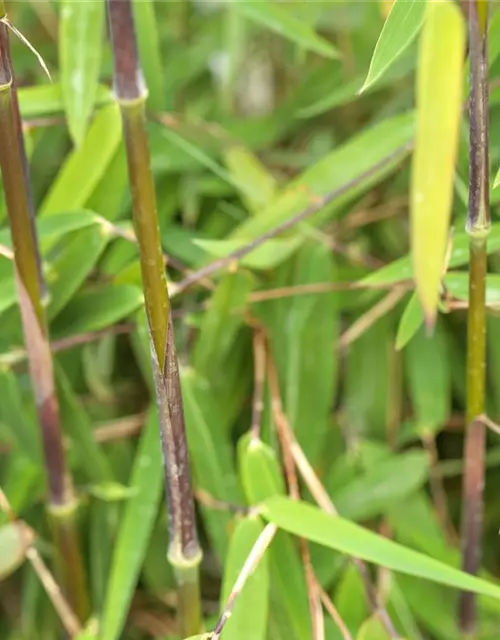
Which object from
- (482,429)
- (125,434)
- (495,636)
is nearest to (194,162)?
(125,434)

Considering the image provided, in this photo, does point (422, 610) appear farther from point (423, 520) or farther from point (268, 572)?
point (268, 572)

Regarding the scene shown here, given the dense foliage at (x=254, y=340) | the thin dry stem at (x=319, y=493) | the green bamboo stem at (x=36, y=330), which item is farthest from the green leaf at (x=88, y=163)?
the thin dry stem at (x=319, y=493)

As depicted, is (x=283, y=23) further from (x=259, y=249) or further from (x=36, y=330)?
(x=36, y=330)

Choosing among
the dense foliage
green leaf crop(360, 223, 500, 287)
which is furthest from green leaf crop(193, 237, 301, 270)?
green leaf crop(360, 223, 500, 287)

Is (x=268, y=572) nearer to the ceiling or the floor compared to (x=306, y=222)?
nearer to the floor

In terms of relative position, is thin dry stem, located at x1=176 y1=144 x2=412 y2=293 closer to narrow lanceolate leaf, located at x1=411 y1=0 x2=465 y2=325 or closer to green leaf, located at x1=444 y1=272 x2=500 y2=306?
green leaf, located at x1=444 y1=272 x2=500 y2=306

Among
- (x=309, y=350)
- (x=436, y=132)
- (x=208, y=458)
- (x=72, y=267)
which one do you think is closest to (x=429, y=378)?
(x=309, y=350)

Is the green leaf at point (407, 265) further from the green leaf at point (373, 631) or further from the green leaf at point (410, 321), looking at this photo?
the green leaf at point (373, 631)
